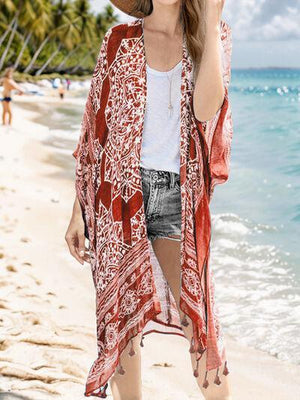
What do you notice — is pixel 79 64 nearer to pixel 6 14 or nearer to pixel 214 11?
pixel 6 14

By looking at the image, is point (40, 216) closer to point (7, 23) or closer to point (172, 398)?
point (172, 398)

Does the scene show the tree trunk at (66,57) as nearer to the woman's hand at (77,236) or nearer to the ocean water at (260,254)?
the ocean water at (260,254)

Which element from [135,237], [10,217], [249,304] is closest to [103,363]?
[135,237]

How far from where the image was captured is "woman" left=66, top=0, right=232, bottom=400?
2174 mm

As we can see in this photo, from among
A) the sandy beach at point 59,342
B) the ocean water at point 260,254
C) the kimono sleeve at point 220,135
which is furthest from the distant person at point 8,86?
the kimono sleeve at point 220,135

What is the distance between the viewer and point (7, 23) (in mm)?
45750

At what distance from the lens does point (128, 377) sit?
2.39 m

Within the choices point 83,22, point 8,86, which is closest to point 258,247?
point 8,86

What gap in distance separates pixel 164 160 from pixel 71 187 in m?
8.59

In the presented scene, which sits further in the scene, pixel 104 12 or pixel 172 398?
pixel 104 12

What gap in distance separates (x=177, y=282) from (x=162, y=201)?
0.30 meters

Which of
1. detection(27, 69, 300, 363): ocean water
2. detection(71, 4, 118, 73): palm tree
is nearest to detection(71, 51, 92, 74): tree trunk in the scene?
detection(71, 4, 118, 73): palm tree

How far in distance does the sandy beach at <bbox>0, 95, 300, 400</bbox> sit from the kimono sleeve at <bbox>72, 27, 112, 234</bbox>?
0.97 m

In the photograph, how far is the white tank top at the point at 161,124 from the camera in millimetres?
2188
